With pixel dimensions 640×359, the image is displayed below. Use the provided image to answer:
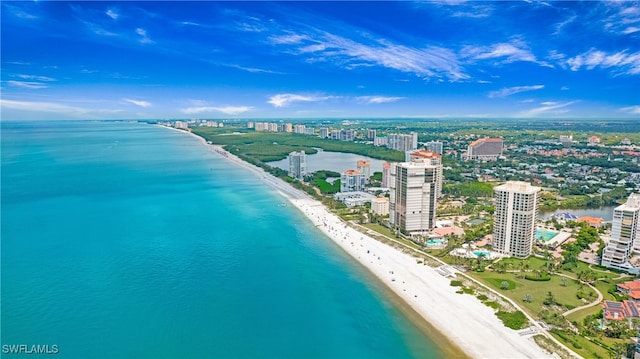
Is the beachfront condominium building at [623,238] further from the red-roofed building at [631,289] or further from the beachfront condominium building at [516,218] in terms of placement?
the beachfront condominium building at [516,218]

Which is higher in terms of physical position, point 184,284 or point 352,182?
point 352,182

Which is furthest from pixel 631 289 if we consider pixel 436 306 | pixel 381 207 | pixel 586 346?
pixel 381 207

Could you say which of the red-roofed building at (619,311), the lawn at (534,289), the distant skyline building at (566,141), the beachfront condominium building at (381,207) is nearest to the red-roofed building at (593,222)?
the lawn at (534,289)

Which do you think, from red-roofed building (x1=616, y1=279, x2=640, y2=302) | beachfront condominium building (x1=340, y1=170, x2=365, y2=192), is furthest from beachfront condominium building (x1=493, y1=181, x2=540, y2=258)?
beachfront condominium building (x1=340, y1=170, x2=365, y2=192)

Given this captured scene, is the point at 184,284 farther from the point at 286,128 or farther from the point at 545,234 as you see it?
the point at 286,128

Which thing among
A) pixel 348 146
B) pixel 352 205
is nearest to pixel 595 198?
pixel 352 205

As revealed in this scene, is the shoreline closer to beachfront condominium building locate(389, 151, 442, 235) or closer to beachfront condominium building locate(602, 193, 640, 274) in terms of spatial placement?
beachfront condominium building locate(389, 151, 442, 235)

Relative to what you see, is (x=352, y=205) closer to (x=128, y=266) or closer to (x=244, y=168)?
(x=128, y=266)
